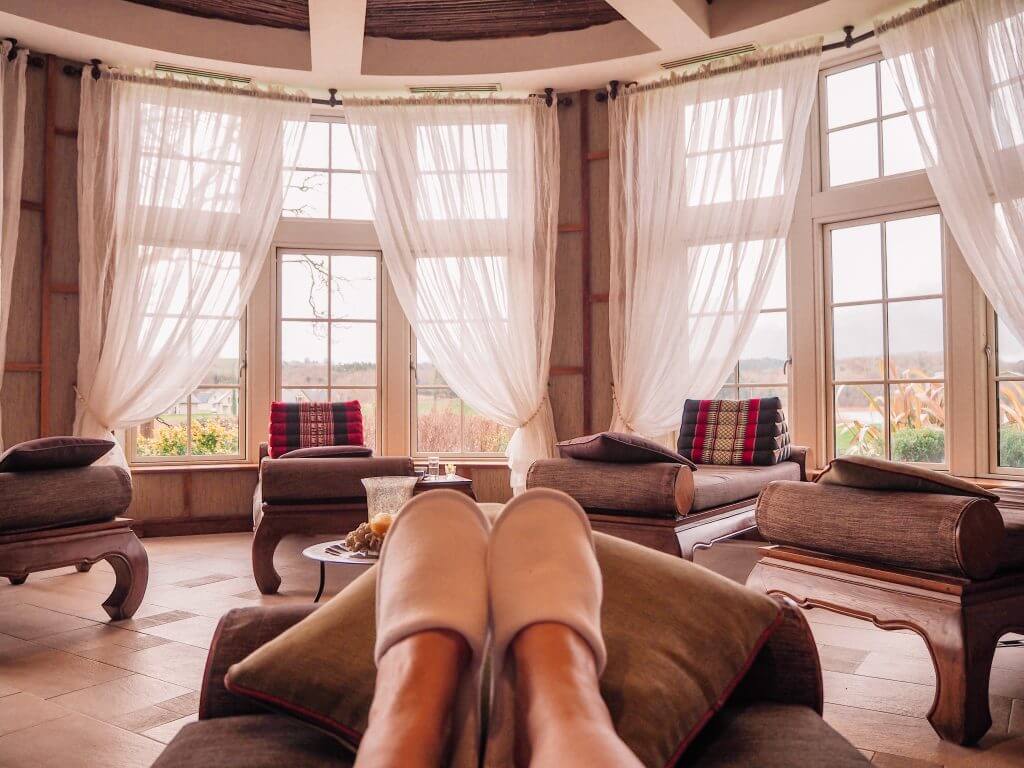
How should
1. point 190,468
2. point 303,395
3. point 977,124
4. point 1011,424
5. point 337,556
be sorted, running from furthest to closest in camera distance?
point 303,395
point 190,468
point 1011,424
point 977,124
point 337,556

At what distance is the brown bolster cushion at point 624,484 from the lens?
3.05 m

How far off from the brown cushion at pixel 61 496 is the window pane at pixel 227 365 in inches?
89.3

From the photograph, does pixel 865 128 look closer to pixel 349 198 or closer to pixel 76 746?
pixel 349 198

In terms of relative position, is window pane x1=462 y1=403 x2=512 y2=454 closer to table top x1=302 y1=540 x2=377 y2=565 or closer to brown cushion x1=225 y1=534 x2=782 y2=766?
table top x1=302 y1=540 x2=377 y2=565

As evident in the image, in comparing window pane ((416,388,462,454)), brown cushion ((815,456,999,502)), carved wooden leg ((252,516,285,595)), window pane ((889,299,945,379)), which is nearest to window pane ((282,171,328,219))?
window pane ((416,388,462,454))

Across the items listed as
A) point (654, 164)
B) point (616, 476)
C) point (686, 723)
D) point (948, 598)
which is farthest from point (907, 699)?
point (654, 164)

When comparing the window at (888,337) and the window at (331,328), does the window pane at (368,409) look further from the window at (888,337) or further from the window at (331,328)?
the window at (888,337)

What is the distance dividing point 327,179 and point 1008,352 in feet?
14.2

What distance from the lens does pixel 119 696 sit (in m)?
2.19

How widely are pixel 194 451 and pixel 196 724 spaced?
175 inches

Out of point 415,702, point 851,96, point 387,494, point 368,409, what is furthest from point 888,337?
point 415,702

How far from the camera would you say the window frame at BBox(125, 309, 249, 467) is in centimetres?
509

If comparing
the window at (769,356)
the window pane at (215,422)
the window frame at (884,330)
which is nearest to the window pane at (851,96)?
the window frame at (884,330)

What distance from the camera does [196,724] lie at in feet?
3.56
